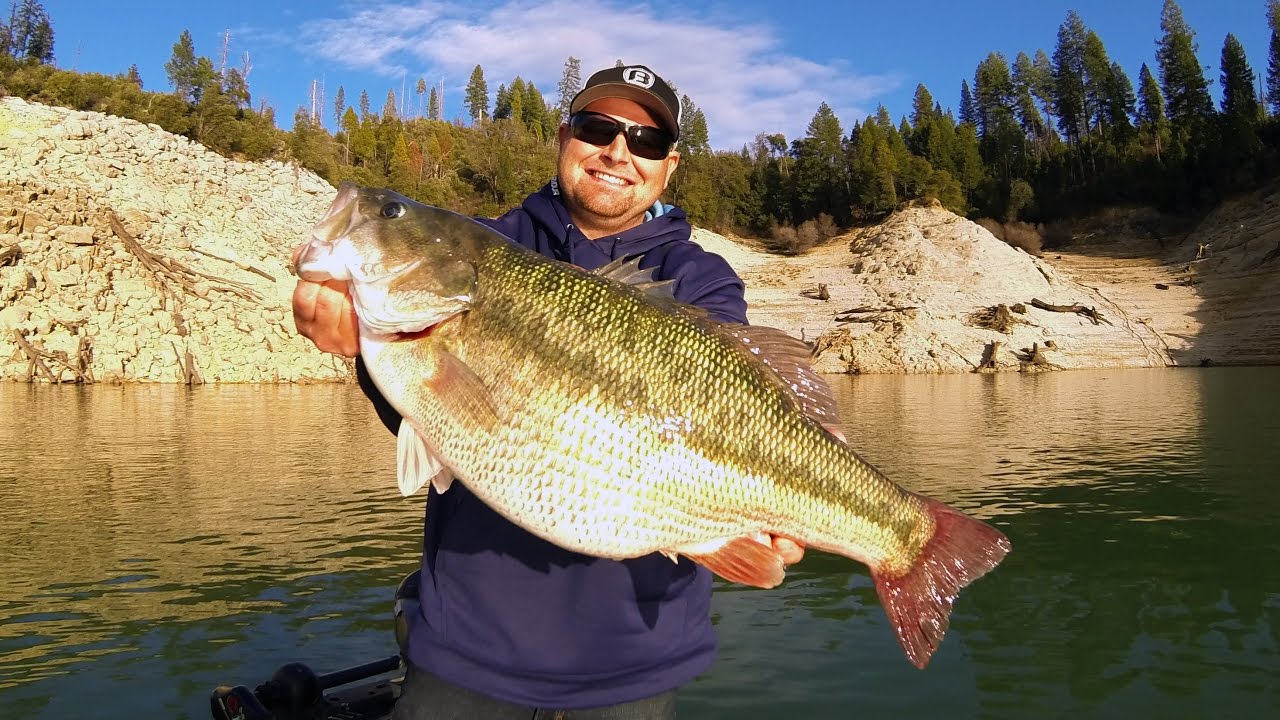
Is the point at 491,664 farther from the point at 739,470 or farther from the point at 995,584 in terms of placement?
the point at 995,584

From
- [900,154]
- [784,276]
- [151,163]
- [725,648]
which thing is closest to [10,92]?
[151,163]

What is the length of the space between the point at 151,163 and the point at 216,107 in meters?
12.9

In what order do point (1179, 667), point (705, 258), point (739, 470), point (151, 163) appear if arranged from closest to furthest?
point (739, 470)
point (705, 258)
point (1179, 667)
point (151, 163)

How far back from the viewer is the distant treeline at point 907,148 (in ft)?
181

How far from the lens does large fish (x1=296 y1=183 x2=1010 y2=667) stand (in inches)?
110

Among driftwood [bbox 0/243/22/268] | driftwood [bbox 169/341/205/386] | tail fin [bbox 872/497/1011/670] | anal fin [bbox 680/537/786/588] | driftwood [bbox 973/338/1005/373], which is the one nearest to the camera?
anal fin [bbox 680/537/786/588]

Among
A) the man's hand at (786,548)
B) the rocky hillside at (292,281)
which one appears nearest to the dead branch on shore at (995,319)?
the rocky hillside at (292,281)

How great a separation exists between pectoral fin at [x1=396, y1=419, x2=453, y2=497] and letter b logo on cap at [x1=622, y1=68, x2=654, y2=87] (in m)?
1.78

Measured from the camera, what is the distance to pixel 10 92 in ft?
142

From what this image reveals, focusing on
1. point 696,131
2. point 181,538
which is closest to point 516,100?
point 696,131

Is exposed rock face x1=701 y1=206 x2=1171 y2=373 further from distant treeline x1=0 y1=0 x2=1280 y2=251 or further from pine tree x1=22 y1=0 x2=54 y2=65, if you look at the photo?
pine tree x1=22 y1=0 x2=54 y2=65

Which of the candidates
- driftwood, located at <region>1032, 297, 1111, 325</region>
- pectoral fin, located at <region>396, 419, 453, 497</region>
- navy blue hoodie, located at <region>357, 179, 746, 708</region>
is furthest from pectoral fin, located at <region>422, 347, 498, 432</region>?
driftwood, located at <region>1032, 297, 1111, 325</region>

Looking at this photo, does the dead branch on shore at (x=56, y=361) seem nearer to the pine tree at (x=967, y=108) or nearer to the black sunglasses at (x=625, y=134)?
the black sunglasses at (x=625, y=134)

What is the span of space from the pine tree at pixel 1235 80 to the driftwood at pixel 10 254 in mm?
77309
